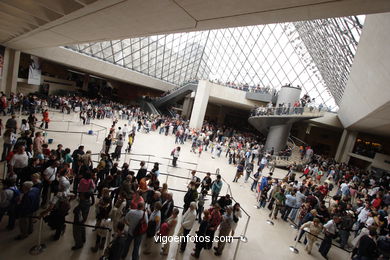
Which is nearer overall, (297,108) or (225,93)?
(297,108)

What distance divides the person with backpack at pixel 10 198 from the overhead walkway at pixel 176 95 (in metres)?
24.2

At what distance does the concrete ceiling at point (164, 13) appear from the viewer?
9.94 ft

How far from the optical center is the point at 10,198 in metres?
4.16

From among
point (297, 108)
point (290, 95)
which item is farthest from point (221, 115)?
point (297, 108)

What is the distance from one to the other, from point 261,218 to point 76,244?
604 centimetres

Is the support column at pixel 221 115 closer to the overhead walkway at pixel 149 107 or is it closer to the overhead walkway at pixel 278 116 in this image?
the overhead walkway at pixel 149 107

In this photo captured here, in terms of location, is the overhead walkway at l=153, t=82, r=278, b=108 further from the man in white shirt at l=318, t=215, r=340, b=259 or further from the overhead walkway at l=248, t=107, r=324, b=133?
the man in white shirt at l=318, t=215, r=340, b=259

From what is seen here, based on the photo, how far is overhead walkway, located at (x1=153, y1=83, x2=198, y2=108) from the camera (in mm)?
27922

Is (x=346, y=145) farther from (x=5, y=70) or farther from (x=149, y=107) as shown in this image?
(x=5, y=70)

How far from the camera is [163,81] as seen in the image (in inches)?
1371

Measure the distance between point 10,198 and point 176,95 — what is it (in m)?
26.6

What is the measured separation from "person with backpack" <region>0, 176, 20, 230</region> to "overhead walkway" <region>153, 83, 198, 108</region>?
2419cm

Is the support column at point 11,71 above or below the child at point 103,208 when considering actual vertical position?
above

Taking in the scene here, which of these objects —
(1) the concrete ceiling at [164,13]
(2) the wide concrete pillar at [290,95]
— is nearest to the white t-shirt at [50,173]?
(1) the concrete ceiling at [164,13]
